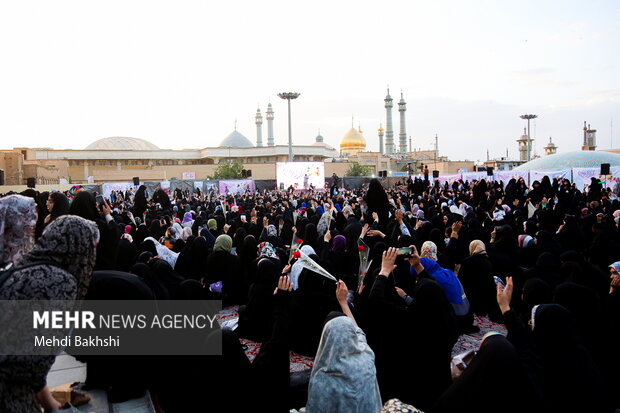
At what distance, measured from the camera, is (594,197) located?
9883 millimetres

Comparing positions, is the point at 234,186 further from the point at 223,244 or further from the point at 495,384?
the point at 495,384

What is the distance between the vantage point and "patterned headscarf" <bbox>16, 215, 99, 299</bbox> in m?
1.62

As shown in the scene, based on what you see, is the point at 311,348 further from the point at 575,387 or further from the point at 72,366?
the point at 575,387

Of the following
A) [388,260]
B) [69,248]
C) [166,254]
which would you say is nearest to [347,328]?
[388,260]

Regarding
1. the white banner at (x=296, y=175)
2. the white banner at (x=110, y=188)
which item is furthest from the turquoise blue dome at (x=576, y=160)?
the white banner at (x=110, y=188)

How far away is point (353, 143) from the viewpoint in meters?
57.4

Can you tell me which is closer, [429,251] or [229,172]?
[429,251]

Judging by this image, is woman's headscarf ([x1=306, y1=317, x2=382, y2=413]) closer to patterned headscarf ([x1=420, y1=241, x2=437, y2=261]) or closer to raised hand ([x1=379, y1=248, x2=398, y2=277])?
raised hand ([x1=379, y1=248, x2=398, y2=277])

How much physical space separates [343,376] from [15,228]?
1.58 metres

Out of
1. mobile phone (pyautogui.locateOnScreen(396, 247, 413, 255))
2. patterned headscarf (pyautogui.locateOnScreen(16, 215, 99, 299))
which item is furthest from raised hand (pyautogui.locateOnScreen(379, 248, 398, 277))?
patterned headscarf (pyautogui.locateOnScreen(16, 215, 99, 299))

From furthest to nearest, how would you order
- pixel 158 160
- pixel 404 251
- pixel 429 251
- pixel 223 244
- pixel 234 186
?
1. pixel 158 160
2. pixel 234 186
3. pixel 223 244
4. pixel 429 251
5. pixel 404 251

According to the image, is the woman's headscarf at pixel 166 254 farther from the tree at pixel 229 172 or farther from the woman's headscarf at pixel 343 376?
the tree at pixel 229 172

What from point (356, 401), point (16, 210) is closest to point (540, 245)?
point (356, 401)

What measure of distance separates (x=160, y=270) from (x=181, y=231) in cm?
310
